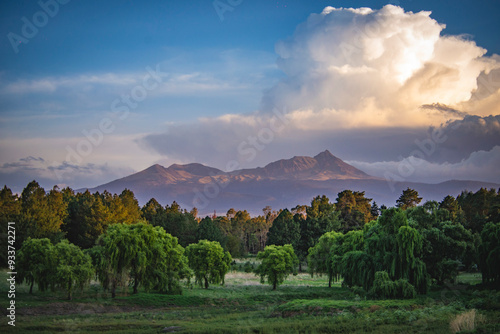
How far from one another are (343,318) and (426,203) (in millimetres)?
26064

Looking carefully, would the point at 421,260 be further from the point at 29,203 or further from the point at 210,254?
the point at 29,203

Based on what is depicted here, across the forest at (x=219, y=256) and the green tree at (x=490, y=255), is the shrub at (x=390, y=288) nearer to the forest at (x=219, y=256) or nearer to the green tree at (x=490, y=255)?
the forest at (x=219, y=256)

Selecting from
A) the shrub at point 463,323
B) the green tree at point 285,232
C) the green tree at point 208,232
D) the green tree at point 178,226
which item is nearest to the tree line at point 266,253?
the shrub at point 463,323

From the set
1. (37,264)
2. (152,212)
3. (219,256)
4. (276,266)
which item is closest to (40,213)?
(37,264)

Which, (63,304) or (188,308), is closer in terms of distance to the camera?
(63,304)

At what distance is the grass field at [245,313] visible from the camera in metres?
27.1

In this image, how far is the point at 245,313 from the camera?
39.4 meters

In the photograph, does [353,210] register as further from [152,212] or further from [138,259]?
[138,259]

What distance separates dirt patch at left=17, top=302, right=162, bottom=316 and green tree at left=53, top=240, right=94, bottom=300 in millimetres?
2490

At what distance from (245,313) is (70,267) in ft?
59.6

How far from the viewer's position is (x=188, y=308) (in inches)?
1770

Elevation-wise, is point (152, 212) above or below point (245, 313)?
above

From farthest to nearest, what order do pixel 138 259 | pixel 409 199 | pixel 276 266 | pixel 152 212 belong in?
pixel 152 212
pixel 409 199
pixel 276 266
pixel 138 259

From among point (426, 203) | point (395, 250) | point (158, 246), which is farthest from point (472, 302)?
point (158, 246)
